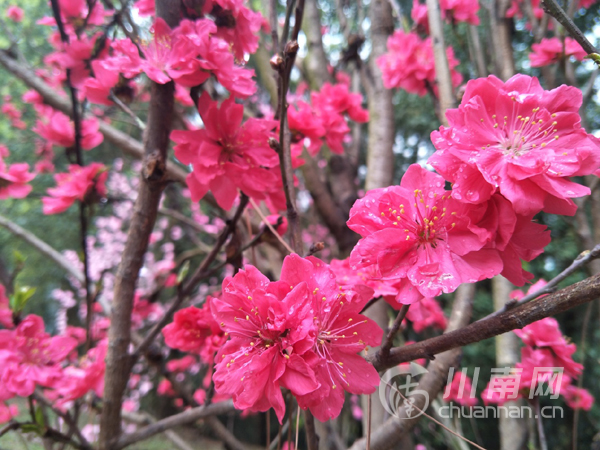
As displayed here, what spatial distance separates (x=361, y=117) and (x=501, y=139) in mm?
945

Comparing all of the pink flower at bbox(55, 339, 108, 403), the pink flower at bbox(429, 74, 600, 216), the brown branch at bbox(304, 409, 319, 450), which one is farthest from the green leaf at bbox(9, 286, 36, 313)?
the pink flower at bbox(429, 74, 600, 216)

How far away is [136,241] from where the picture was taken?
0.77 meters

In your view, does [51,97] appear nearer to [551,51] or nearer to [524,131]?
[524,131]

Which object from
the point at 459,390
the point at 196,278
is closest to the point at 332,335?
the point at 196,278

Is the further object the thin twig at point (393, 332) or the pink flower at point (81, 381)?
the pink flower at point (81, 381)

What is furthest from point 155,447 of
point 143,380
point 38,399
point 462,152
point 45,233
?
point 462,152

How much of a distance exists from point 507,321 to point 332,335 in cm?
22

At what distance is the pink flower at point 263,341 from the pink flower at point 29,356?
0.61 metres

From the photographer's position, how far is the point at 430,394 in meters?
0.80

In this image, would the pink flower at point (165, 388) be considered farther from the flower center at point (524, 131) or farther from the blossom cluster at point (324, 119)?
the flower center at point (524, 131)

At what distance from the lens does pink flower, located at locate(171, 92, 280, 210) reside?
66 cm

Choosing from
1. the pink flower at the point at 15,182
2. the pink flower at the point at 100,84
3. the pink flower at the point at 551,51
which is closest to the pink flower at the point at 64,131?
the pink flower at the point at 15,182

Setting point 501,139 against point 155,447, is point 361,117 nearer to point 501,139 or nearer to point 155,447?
point 501,139

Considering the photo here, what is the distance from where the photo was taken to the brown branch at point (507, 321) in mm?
371
